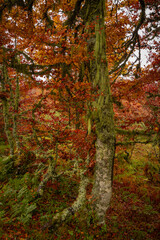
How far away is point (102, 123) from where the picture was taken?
4.19m

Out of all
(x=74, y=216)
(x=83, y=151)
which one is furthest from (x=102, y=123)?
(x=74, y=216)

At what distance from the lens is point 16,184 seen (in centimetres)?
506

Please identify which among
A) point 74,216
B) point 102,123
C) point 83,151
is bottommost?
point 74,216

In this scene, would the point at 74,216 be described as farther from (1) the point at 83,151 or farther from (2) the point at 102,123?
(2) the point at 102,123

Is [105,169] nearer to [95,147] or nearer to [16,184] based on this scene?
[95,147]

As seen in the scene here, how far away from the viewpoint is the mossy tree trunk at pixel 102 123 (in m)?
4.18

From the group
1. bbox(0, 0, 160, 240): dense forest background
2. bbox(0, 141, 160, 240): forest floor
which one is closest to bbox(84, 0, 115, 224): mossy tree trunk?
bbox(0, 0, 160, 240): dense forest background

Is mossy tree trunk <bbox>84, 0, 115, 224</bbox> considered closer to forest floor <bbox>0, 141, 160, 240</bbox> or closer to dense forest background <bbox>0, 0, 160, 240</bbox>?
dense forest background <bbox>0, 0, 160, 240</bbox>

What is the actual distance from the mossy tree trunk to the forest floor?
2.33 feet

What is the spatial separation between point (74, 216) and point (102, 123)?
3200 mm

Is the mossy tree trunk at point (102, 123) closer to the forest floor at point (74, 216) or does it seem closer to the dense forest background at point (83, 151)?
the dense forest background at point (83, 151)

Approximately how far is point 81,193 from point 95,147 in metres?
1.58

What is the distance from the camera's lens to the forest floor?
3.55 m

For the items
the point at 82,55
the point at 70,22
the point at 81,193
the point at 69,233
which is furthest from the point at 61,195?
the point at 70,22
